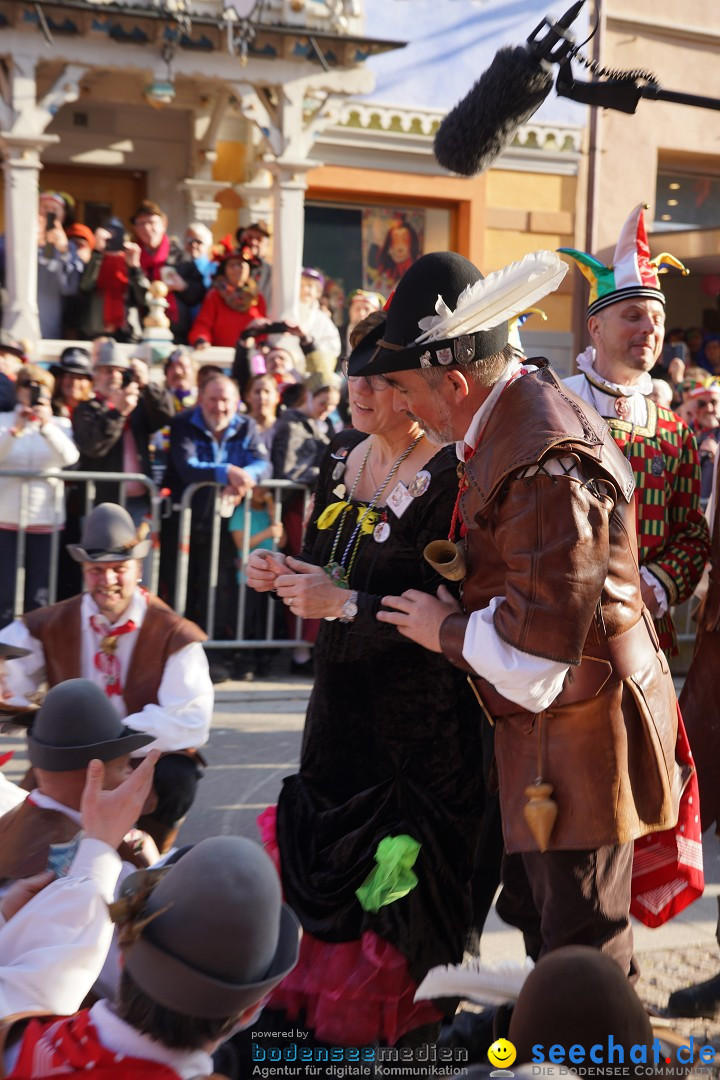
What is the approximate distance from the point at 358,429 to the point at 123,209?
11782mm

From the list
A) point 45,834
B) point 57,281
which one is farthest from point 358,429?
point 57,281

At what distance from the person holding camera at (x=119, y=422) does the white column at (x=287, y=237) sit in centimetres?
418

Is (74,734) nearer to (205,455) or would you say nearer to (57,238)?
(205,455)

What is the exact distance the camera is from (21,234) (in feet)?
34.4

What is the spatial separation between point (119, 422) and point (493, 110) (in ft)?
13.9

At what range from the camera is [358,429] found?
3326mm

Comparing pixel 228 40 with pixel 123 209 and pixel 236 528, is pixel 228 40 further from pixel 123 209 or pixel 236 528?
pixel 236 528

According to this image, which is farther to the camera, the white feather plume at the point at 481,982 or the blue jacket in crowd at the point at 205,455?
the blue jacket in crowd at the point at 205,455

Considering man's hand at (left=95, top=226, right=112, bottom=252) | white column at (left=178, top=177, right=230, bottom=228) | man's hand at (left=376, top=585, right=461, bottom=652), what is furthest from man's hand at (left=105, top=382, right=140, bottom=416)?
white column at (left=178, top=177, right=230, bottom=228)

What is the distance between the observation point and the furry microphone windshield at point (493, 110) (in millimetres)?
2770

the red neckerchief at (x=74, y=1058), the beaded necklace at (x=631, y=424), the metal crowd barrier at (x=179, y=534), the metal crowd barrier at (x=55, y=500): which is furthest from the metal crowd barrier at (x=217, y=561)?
the red neckerchief at (x=74, y=1058)

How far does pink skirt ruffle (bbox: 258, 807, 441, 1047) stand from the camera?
293cm

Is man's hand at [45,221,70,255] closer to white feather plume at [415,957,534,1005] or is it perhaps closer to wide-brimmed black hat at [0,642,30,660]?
wide-brimmed black hat at [0,642,30,660]

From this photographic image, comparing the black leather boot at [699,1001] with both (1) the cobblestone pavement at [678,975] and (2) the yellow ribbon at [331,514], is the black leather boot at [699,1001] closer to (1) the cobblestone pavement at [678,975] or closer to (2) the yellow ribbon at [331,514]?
(1) the cobblestone pavement at [678,975]
